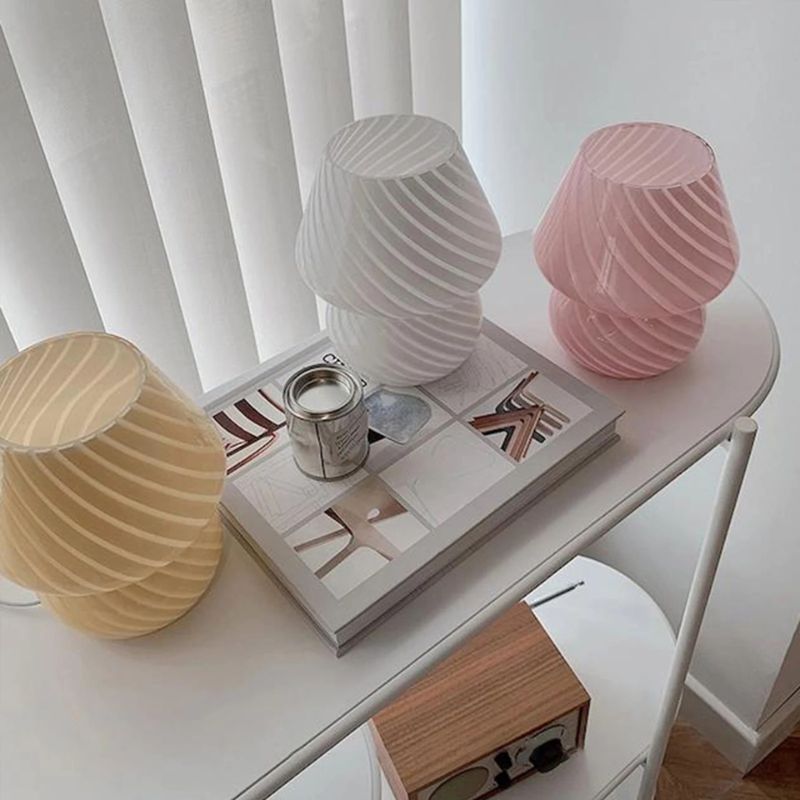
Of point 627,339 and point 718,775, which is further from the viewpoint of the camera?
point 718,775

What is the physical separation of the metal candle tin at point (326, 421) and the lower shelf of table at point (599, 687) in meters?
0.47

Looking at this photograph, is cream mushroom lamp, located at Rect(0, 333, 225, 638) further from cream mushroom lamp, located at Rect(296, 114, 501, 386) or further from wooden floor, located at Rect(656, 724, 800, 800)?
wooden floor, located at Rect(656, 724, 800, 800)

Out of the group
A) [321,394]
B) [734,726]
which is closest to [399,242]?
[321,394]

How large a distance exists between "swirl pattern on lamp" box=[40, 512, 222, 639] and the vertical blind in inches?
11.2

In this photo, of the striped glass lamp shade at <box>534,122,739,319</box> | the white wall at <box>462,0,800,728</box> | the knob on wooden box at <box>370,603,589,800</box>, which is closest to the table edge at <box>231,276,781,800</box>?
the striped glass lamp shade at <box>534,122,739,319</box>

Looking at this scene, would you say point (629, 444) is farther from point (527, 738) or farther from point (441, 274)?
point (527, 738)

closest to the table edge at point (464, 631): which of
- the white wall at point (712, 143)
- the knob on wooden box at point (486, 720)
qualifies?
the white wall at point (712, 143)

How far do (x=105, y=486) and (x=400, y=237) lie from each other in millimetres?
245

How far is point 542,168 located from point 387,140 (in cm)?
48

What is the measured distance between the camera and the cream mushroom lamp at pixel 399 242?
67 centimetres

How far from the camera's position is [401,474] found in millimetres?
724

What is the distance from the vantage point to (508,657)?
1088 mm

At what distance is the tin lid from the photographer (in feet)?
2.25

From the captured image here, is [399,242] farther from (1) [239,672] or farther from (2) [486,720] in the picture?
(2) [486,720]
